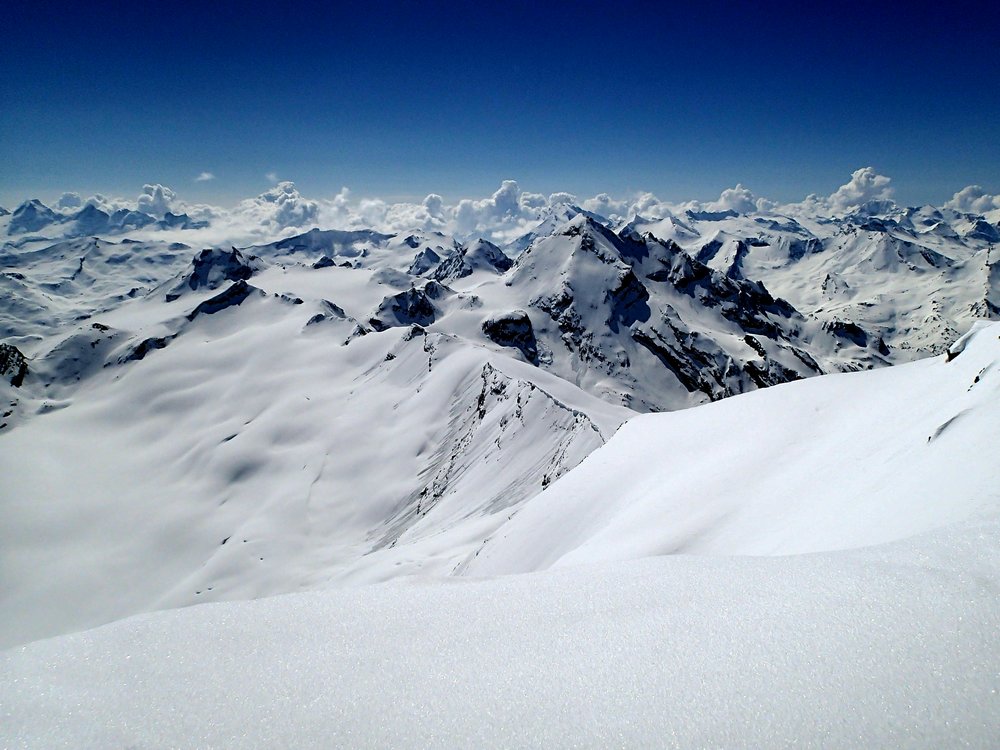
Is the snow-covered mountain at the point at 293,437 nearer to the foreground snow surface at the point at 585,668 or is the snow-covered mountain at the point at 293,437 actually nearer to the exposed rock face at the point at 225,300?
the exposed rock face at the point at 225,300

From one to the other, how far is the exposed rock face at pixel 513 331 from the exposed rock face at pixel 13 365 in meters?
155

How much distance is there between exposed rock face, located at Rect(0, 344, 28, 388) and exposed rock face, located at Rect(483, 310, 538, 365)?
155 meters

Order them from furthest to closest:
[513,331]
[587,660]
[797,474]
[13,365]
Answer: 1. [513,331]
2. [13,365]
3. [797,474]
4. [587,660]

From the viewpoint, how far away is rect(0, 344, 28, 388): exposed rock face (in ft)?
495

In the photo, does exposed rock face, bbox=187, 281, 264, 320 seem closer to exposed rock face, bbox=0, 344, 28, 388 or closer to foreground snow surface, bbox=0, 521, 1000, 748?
exposed rock face, bbox=0, 344, 28, 388

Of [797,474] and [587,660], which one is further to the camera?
[797,474]

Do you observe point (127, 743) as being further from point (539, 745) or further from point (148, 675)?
point (539, 745)

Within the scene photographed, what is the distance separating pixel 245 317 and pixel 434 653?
21028cm

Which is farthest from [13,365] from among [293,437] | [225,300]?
[293,437]

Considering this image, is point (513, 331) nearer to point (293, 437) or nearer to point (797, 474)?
point (293, 437)

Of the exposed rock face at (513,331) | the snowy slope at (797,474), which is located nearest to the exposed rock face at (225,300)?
the exposed rock face at (513,331)

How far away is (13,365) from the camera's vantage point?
15375 centimetres

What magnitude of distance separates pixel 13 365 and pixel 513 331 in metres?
168

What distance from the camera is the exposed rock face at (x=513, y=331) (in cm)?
16925
